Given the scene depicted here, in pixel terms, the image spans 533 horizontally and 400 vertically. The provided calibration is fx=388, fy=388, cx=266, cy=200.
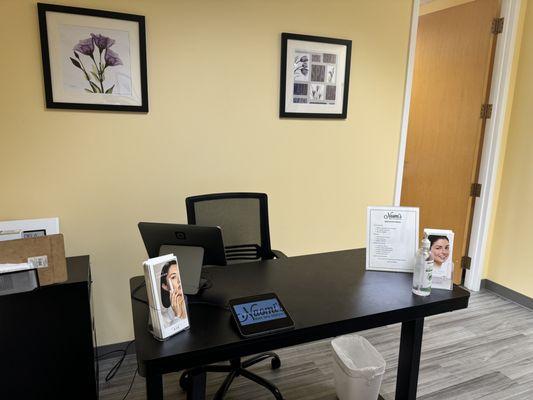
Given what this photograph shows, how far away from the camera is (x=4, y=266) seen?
154cm

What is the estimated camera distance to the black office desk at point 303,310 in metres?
1.17

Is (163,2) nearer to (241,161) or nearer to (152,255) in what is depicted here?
(241,161)

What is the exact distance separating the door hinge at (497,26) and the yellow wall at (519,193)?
0.19 metres

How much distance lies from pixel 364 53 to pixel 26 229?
7.85 feet

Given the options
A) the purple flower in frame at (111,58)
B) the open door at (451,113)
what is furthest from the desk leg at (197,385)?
the open door at (451,113)

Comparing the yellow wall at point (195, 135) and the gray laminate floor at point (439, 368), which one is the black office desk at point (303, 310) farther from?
the yellow wall at point (195, 135)

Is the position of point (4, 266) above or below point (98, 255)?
above

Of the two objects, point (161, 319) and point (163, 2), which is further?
point (163, 2)

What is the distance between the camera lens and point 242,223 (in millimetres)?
2180

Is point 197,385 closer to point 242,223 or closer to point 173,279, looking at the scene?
point 173,279

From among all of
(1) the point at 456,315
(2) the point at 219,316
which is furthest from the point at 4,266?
(1) the point at 456,315

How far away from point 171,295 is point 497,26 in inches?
131

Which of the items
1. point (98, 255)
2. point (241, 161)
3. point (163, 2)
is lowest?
point (98, 255)

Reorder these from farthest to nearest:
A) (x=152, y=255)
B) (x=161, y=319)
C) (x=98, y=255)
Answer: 1. (x=98, y=255)
2. (x=152, y=255)
3. (x=161, y=319)
